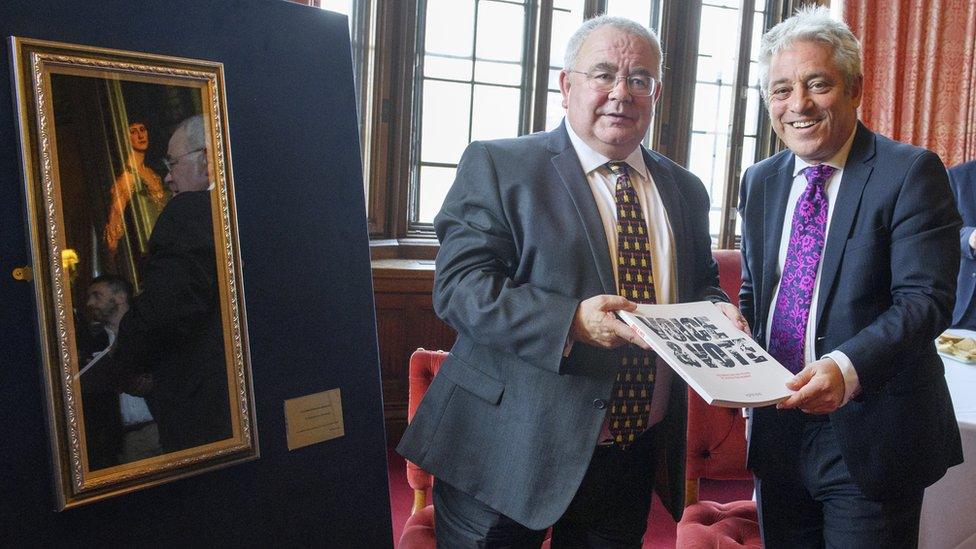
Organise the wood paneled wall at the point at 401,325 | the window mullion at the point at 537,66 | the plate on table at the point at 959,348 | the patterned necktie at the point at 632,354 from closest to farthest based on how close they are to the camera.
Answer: the patterned necktie at the point at 632,354 < the plate on table at the point at 959,348 < the wood paneled wall at the point at 401,325 < the window mullion at the point at 537,66

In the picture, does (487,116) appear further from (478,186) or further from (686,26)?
(478,186)

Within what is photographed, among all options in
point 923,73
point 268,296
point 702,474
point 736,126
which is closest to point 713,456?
point 702,474

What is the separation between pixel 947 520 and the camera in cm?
199

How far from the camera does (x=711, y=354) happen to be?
1350 millimetres

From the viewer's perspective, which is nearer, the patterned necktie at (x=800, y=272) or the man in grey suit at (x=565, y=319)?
the man in grey suit at (x=565, y=319)

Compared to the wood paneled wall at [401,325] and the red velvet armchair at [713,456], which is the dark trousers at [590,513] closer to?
the red velvet armchair at [713,456]

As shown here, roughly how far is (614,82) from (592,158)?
0.15 m

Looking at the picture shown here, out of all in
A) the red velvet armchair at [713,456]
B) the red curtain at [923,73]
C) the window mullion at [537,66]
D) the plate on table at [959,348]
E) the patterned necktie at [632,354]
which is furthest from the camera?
the red curtain at [923,73]

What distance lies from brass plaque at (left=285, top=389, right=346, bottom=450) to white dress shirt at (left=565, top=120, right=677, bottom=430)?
0.53 metres

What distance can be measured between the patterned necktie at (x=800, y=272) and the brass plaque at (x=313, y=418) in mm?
904

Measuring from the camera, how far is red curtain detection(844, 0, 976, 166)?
15.3ft

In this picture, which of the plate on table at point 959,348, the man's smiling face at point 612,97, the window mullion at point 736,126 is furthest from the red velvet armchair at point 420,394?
the window mullion at point 736,126

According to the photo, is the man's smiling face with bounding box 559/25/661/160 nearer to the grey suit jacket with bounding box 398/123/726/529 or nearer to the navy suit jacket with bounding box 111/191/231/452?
the grey suit jacket with bounding box 398/123/726/529

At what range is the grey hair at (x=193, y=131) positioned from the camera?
4.19 feet
